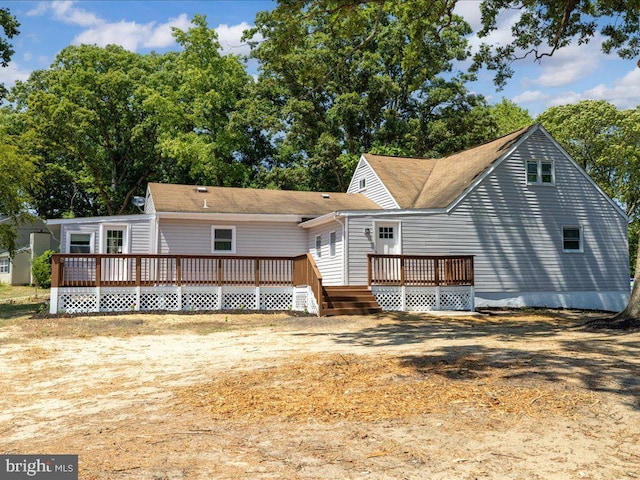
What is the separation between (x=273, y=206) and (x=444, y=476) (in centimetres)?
2042

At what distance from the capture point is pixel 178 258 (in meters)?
19.1

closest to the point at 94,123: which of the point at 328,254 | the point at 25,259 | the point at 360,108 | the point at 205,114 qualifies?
the point at 205,114

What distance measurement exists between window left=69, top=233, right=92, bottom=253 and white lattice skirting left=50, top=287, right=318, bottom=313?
3.59m

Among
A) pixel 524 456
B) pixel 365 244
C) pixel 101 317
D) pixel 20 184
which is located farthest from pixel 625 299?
pixel 20 184

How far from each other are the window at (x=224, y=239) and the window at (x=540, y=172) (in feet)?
40.7

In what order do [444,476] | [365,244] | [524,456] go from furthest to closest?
1. [365,244]
2. [524,456]
3. [444,476]

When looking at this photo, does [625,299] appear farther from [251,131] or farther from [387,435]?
[251,131]

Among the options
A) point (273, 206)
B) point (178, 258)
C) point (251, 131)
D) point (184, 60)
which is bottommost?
point (178, 258)

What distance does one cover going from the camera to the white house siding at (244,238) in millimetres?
22188

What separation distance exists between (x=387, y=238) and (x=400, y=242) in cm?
53

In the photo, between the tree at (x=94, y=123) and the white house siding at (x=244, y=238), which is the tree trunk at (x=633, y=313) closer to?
the white house siding at (x=244, y=238)

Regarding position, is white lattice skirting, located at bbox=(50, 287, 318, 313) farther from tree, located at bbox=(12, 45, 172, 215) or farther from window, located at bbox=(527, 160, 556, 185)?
tree, located at bbox=(12, 45, 172, 215)

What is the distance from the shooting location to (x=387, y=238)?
21.4m

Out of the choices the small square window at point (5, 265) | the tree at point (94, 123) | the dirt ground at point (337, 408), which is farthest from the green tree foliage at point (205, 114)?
the dirt ground at point (337, 408)
